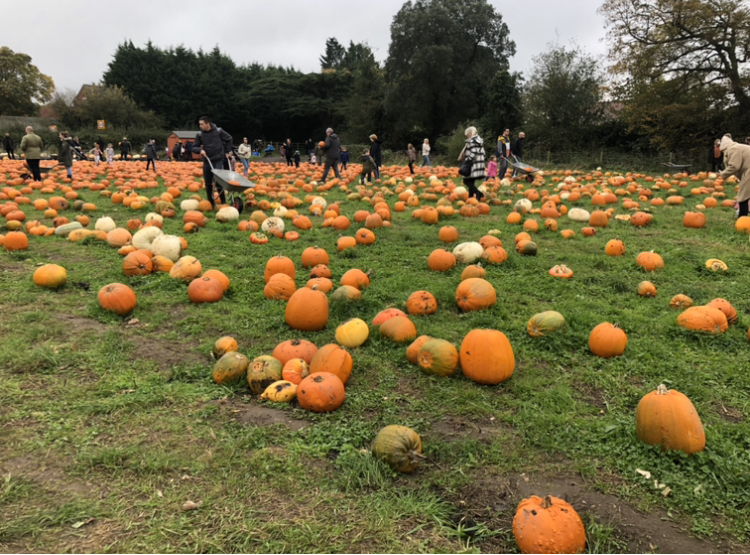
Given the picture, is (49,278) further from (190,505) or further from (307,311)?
(190,505)

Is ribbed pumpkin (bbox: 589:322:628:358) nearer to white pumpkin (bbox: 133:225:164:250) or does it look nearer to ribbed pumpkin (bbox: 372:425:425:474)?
ribbed pumpkin (bbox: 372:425:425:474)

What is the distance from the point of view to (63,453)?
313cm

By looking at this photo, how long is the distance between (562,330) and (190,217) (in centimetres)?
758

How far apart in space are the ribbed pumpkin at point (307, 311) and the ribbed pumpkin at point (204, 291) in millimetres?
1291


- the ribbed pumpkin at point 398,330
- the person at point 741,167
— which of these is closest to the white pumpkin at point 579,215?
the person at point 741,167

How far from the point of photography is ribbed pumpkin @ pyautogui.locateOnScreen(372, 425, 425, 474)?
3064 millimetres

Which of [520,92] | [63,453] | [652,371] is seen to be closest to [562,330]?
[652,371]

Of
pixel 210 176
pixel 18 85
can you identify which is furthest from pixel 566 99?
pixel 18 85

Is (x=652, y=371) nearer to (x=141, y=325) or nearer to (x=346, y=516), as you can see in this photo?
(x=346, y=516)

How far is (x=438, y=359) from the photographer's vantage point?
13.6 ft

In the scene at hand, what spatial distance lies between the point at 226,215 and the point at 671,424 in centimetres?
881

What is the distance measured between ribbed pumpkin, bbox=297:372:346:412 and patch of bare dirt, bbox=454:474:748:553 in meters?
1.20

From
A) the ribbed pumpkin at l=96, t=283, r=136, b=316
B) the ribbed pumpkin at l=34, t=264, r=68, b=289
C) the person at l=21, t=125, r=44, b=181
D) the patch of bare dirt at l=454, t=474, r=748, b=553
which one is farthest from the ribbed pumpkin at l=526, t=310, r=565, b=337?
the person at l=21, t=125, r=44, b=181

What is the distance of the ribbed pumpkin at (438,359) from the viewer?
4.16 metres
